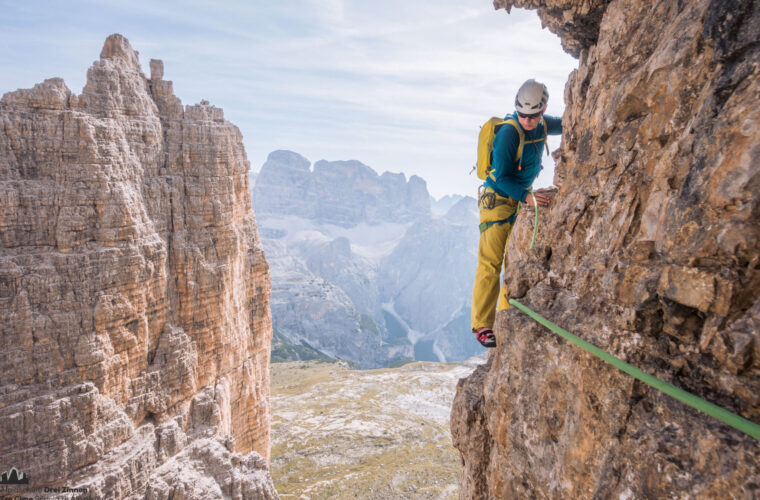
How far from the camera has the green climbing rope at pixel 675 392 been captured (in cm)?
304

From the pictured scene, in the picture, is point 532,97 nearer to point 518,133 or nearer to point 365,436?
point 518,133

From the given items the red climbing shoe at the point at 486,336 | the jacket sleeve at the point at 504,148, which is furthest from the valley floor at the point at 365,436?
the jacket sleeve at the point at 504,148

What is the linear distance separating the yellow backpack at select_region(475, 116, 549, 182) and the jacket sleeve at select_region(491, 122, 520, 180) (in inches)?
4.4

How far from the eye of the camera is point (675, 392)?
354cm

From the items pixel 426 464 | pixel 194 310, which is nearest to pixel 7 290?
pixel 194 310

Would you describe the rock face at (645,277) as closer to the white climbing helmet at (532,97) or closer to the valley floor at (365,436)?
the white climbing helmet at (532,97)

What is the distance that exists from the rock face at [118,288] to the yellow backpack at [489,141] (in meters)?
24.4

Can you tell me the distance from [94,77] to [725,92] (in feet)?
107

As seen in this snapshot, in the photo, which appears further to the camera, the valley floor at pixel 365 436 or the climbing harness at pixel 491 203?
the valley floor at pixel 365 436

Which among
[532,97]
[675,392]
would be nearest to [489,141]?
[532,97]

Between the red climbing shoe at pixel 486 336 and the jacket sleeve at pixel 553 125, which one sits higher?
the jacket sleeve at pixel 553 125

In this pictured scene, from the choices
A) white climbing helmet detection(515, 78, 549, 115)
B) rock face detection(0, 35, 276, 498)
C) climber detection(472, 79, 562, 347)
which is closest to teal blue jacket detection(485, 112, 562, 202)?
climber detection(472, 79, 562, 347)

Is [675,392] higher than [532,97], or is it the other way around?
[532,97]

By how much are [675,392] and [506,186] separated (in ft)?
14.7
